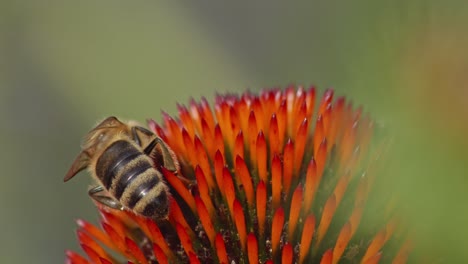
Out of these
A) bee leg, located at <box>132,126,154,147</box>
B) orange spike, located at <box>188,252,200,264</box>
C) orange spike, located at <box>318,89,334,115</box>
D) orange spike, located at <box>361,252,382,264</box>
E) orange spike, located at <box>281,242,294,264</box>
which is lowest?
orange spike, located at <box>361,252,382,264</box>

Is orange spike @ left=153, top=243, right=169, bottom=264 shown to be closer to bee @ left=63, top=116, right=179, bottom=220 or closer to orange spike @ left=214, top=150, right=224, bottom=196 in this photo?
bee @ left=63, top=116, right=179, bottom=220

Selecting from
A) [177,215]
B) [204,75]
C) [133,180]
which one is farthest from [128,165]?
[204,75]

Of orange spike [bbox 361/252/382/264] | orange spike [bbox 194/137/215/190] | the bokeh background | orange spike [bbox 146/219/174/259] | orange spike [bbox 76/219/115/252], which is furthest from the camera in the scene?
orange spike [bbox 76/219/115/252]

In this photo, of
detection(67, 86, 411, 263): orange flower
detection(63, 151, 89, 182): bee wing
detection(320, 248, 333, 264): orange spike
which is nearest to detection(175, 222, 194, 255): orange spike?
detection(67, 86, 411, 263): orange flower

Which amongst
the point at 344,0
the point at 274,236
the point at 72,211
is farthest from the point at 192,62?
the point at 344,0

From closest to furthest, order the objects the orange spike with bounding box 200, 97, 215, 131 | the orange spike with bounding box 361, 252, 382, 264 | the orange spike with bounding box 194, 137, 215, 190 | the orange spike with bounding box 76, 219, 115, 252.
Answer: the orange spike with bounding box 361, 252, 382, 264
the orange spike with bounding box 194, 137, 215, 190
the orange spike with bounding box 76, 219, 115, 252
the orange spike with bounding box 200, 97, 215, 131

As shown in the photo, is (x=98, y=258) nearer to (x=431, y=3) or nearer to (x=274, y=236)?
(x=274, y=236)

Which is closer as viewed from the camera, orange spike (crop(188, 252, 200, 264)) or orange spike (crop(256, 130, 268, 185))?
orange spike (crop(188, 252, 200, 264))

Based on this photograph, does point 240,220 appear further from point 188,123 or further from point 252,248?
point 188,123
